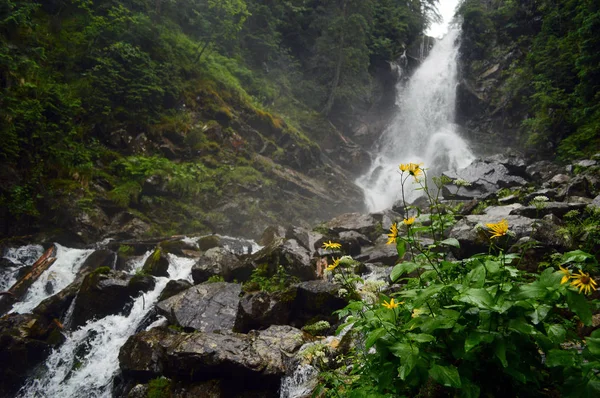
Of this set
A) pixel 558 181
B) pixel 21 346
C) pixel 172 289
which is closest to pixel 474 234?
pixel 558 181

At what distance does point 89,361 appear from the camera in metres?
6.28

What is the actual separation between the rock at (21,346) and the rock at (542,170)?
14.4m

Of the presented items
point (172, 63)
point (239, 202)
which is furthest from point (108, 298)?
point (172, 63)

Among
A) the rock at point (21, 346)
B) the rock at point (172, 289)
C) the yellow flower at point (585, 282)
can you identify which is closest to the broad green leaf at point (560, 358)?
the yellow flower at point (585, 282)

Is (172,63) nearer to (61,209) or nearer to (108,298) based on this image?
(61,209)

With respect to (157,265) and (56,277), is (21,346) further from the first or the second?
(157,265)

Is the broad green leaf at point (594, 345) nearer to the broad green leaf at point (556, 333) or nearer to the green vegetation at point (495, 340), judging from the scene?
the green vegetation at point (495, 340)

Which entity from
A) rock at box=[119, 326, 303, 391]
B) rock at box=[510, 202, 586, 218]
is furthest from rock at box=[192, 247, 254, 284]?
rock at box=[510, 202, 586, 218]

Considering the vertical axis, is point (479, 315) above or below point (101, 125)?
below

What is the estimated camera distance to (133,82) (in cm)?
1316

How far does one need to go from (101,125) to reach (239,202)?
584 centimetres

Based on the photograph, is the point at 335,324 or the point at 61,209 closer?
the point at 335,324

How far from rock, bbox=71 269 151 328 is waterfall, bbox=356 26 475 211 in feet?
48.8

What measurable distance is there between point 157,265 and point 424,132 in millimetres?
21709
